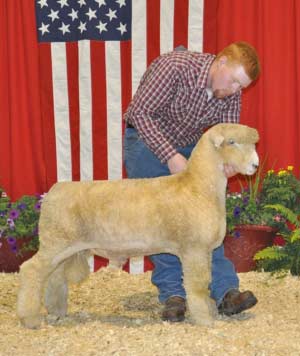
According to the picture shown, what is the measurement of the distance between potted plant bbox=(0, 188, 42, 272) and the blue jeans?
1.52m

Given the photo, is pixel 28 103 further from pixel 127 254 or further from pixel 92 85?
pixel 127 254

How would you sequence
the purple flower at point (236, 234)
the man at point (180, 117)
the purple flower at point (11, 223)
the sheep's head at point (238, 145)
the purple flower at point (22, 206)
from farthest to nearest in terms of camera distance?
the purple flower at point (22, 206) < the purple flower at point (11, 223) < the purple flower at point (236, 234) < the man at point (180, 117) < the sheep's head at point (238, 145)

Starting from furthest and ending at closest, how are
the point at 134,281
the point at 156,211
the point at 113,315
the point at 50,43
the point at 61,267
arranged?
the point at 50,43 < the point at 134,281 < the point at 113,315 < the point at 61,267 < the point at 156,211

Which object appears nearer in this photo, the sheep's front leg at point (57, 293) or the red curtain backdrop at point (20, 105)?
the sheep's front leg at point (57, 293)

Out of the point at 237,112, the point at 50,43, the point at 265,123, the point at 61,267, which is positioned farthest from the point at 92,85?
the point at 61,267

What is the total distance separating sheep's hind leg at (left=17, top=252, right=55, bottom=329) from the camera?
141 inches

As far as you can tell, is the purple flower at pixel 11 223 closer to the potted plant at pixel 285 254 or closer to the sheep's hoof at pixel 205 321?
the potted plant at pixel 285 254

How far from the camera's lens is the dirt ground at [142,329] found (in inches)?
127

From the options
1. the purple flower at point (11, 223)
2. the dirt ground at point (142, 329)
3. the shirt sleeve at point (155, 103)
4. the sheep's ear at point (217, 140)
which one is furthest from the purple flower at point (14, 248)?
the sheep's ear at point (217, 140)

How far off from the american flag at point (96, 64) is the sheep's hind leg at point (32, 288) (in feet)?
6.45

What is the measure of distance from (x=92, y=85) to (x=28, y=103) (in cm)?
58

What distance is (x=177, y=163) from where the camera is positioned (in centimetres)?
373

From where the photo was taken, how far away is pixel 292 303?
428 centimetres

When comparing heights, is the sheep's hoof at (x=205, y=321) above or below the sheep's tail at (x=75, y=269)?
below
